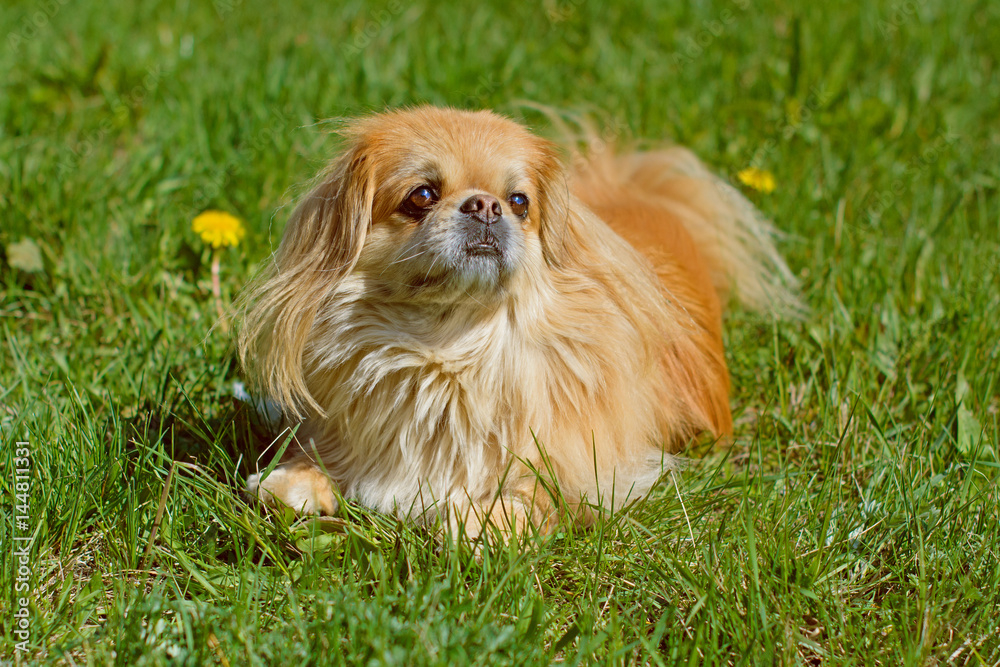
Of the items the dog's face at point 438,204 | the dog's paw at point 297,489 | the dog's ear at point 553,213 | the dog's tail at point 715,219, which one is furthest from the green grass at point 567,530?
the dog's ear at point 553,213

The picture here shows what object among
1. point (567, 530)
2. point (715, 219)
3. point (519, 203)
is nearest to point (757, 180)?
point (715, 219)

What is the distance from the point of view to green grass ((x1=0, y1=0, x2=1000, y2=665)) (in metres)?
1.94

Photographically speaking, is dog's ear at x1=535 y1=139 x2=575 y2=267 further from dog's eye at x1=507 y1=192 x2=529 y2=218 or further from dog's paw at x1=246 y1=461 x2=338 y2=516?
dog's paw at x1=246 y1=461 x2=338 y2=516

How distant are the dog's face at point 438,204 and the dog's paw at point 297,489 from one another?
0.52m

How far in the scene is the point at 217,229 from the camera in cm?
318

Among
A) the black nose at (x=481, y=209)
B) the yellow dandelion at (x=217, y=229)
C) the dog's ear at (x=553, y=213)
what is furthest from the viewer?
the yellow dandelion at (x=217, y=229)

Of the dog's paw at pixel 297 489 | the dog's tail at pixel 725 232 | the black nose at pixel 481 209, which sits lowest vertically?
the dog's paw at pixel 297 489

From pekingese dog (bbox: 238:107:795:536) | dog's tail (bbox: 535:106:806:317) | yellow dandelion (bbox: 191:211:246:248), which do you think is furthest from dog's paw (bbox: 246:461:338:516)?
dog's tail (bbox: 535:106:806:317)

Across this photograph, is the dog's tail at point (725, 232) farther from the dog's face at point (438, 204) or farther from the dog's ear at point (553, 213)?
the dog's face at point (438, 204)

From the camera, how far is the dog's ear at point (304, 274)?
223 centimetres

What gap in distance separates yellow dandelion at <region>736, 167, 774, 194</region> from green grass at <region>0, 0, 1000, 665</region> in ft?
0.21

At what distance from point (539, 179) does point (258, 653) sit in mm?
1361

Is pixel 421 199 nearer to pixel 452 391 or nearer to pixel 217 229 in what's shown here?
pixel 452 391

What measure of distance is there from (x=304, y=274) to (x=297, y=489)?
1.81 ft
